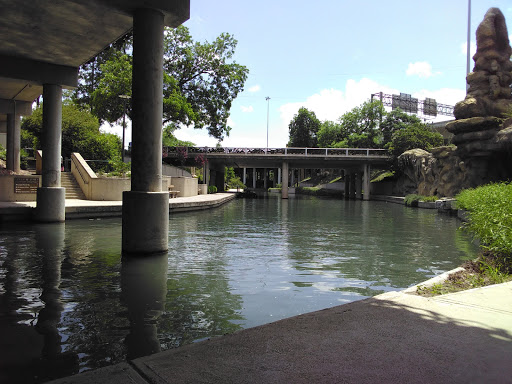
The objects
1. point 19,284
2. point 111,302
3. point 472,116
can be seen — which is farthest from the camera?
point 472,116

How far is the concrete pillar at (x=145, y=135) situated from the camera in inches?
346

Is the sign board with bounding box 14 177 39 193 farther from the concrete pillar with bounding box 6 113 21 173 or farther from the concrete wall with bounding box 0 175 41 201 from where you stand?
the concrete pillar with bounding box 6 113 21 173

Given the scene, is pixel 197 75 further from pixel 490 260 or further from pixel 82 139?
→ pixel 490 260

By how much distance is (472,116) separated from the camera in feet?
90.5

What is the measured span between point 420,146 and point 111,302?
46005mm

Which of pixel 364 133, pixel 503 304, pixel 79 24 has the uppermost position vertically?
pixel 364 133

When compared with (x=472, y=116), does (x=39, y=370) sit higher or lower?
lower

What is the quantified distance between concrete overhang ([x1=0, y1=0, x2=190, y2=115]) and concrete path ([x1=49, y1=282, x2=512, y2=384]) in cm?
762

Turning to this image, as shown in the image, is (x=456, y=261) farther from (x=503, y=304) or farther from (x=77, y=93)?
(x=77, y=93)

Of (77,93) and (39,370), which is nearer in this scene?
(39,370)

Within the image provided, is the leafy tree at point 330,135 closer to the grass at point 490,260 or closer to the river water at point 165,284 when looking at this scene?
the river water at point 165,284

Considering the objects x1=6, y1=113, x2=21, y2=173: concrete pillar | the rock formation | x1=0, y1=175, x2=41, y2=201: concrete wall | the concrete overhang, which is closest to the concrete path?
the concrete overhang

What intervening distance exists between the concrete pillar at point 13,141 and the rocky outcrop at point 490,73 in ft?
92.4

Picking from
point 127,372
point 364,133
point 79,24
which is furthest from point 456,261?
point 364,133
